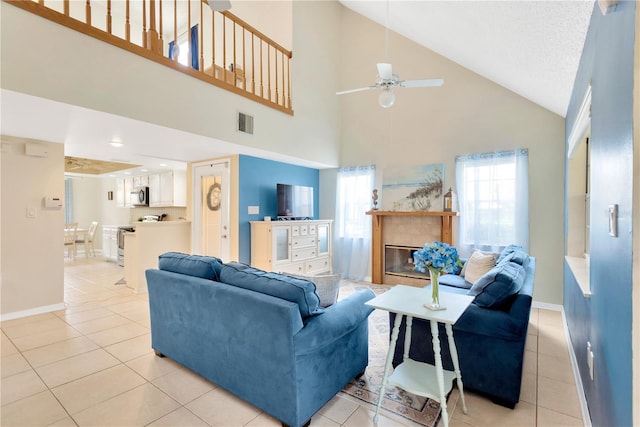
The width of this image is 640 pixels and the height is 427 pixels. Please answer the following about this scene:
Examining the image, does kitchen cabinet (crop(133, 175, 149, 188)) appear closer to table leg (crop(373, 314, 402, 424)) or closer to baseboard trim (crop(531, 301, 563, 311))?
table leg (crop(373, 314, 402, 424))

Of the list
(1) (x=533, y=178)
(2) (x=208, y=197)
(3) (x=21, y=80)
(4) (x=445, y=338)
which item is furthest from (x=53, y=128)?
(1) (x=533, y=178)

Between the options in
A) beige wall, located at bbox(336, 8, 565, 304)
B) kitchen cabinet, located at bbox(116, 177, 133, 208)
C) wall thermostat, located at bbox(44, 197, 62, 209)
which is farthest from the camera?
kitchen cabinet, located at bbox(116, 177, 133, 208)

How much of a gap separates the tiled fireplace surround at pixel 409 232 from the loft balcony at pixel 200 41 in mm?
2508

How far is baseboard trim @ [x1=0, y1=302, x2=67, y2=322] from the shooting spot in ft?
11.9

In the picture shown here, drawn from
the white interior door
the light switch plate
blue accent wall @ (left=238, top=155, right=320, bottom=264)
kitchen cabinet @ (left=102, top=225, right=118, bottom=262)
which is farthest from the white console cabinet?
kitchen cabinet @ (left=102, top=225, right=118, bottom=262)

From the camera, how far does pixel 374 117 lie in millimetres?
5500

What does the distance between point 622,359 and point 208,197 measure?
16.9 ft

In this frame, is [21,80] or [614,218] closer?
[614,218]

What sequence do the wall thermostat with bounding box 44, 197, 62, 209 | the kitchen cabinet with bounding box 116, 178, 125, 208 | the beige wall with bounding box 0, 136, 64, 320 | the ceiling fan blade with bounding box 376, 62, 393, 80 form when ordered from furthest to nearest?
the kitchen cabinet with bounding box 116, 178, 125, 208 < the wall thermostat with bounding box 44, 197, 62, 209 < the beige wall with bounding box 0, 136, 64, 320 < the ceiling fan blade with bounding box 376, 62, 393, 80

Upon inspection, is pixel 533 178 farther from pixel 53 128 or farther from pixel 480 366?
pixel 53 128

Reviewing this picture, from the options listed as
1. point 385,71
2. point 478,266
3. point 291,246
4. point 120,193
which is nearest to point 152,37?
point 385,71

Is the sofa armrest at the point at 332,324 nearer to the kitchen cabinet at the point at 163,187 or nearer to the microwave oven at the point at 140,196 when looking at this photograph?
the kitchen cabinet at the point at 163,187

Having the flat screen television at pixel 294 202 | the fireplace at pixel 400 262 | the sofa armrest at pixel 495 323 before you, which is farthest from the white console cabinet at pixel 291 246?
the sofa armrest at pixel 495 323

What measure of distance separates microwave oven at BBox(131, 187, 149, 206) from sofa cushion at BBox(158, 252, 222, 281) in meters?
5.47
